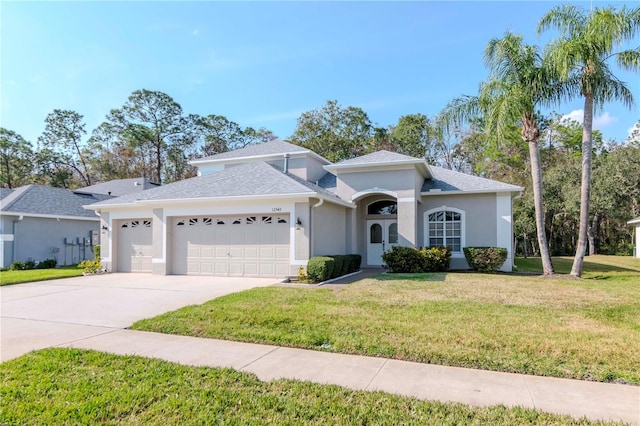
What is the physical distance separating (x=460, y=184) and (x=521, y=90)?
4575mm

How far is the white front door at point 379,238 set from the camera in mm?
17266

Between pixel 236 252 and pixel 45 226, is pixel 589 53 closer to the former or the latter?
pixel 236 252

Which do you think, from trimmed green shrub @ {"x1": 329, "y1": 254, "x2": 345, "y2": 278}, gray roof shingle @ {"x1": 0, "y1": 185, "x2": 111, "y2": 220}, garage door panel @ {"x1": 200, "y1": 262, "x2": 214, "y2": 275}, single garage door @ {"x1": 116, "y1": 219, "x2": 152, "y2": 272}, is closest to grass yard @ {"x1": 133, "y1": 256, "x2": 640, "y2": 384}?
trimmed green shrub @ {"x1": 329, "y1": 254, "x2": 345, "y2": 278}

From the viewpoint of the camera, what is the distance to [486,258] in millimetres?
14945

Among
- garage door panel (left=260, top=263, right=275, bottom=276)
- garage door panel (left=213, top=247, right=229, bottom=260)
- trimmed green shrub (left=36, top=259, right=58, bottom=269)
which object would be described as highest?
garage door panel (left=213, top=247, right=229, bottom=260)

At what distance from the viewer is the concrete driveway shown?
619cm

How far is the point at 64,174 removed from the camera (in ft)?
133

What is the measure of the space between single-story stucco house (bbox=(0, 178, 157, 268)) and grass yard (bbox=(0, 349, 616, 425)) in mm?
18437

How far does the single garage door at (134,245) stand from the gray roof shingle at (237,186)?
1.10m

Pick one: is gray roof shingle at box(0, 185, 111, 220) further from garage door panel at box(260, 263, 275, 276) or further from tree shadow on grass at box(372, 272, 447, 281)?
tree shadow on grass at box(372, 272, 447, 281)

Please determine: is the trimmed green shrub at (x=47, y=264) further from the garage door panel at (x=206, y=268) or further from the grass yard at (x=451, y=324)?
the grass yard at (x=451, y=324)

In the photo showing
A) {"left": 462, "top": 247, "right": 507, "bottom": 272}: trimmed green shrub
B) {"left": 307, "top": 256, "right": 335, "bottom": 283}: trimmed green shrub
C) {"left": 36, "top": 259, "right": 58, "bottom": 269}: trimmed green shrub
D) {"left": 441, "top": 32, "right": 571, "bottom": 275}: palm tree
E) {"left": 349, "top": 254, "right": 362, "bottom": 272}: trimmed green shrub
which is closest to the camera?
{"left": 307, "top": 256, "right": 335, "bottom": 283}: trimmed green shrub

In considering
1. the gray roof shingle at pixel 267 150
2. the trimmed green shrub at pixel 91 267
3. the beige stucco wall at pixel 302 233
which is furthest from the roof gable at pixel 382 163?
the trimmed green shrub at pixel 91 267

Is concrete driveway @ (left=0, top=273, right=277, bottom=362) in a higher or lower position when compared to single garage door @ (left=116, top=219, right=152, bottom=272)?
lower
